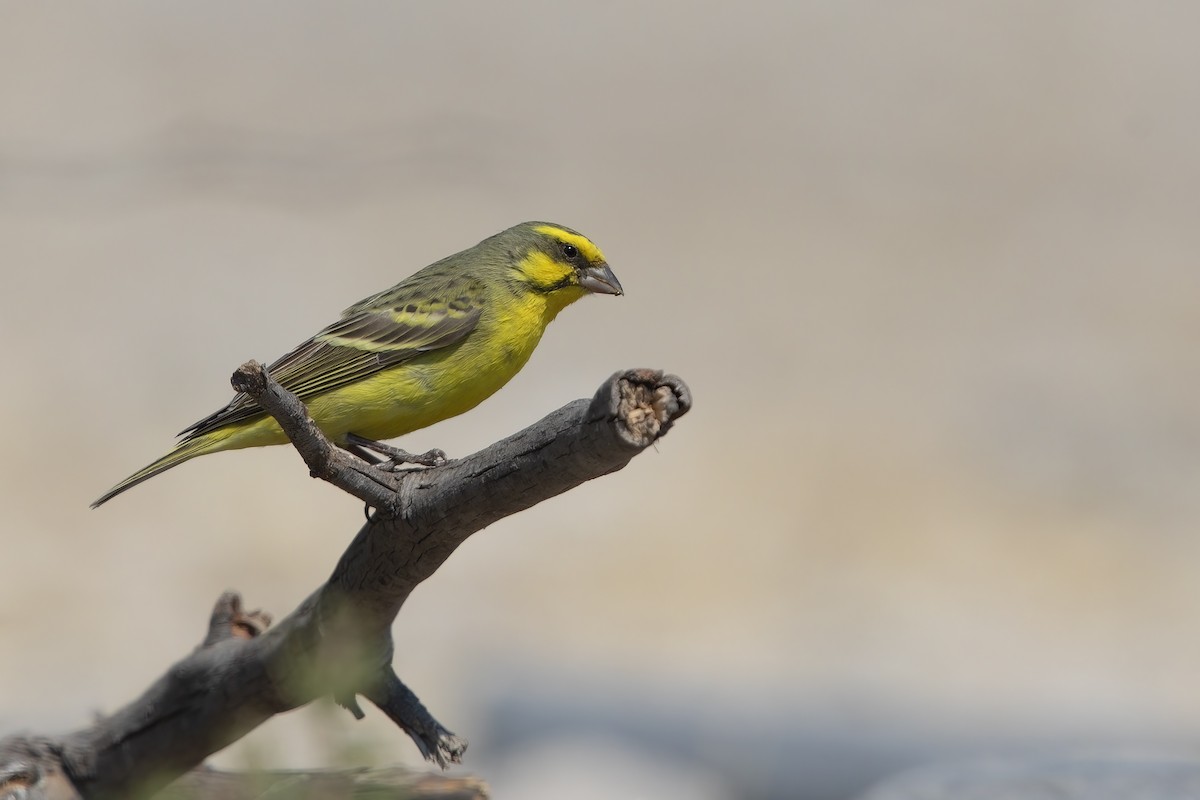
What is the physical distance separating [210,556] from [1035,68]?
10383 millimetres

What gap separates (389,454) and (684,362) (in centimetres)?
715

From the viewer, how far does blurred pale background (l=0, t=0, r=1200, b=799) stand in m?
8.43

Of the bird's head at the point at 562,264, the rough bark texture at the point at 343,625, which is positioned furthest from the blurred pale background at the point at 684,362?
the bird's head at the point at 562,264

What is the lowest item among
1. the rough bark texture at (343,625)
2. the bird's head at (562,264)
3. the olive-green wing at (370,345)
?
the rough bark texture at (343,625)

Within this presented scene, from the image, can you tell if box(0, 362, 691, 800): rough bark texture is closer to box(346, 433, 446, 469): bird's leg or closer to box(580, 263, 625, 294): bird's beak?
box(346, 433, 446, 469): bird's leg

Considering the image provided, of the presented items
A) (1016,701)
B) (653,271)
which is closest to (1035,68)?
(653,271)

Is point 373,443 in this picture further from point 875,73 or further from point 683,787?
point 875,73

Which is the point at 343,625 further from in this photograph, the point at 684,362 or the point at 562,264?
the point at 684,362

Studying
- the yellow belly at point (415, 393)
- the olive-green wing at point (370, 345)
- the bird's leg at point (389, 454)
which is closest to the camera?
the bird's leg at point (389, 454)

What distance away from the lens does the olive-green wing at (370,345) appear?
509 cm

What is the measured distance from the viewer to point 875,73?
1595 cm

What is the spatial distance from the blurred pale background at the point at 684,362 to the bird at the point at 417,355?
114cm

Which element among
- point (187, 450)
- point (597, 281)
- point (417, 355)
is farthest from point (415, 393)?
point (597, 281)

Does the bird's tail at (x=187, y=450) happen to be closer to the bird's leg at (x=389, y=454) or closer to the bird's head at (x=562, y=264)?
the bird's leg at (x=389, y=454)
